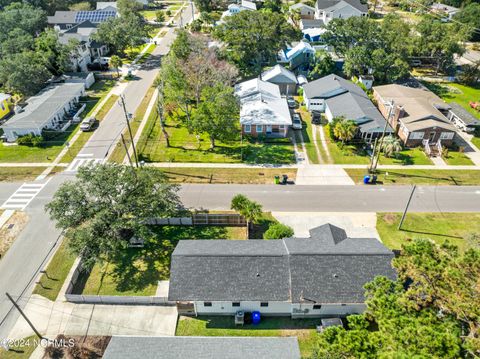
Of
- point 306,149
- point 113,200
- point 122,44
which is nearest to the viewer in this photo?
point 113,200

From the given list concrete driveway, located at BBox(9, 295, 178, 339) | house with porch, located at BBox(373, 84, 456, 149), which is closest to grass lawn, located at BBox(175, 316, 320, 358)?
concrete driveway, located at BBox(9, 295, 178, 339)

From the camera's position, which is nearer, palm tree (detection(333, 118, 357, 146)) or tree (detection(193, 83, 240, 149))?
tree (detection(193, 83, 240, 149))

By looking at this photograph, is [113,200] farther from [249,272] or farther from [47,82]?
[47,82]

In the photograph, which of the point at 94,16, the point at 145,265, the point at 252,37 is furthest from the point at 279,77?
the point at 94,16

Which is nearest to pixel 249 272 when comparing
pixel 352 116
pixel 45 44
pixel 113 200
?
pixel 113 200

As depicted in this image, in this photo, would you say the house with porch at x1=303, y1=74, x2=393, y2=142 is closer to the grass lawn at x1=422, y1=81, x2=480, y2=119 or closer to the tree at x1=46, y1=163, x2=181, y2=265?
the grass lawn at x1=422, y1=81, x2=480, y2=119

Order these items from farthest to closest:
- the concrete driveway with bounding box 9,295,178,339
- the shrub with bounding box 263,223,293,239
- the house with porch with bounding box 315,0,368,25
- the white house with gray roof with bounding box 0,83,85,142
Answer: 1. the house with porch with bounding box 315,0,368,25
2. the white house with gray roof with bounding box 0,83,85,142
3. the shrub with bounding box 263,223,293,239
4. the concrete driveway with bounding box 9,295,178,339
